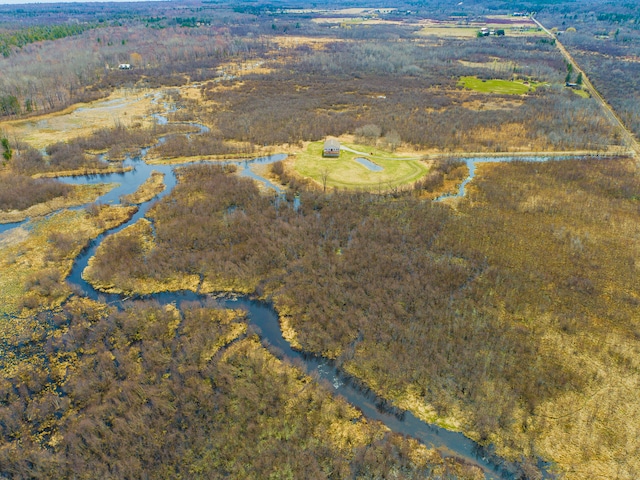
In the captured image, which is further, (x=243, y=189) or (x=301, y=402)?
(x=243, y=189)

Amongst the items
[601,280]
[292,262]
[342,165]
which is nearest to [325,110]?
[342,165]

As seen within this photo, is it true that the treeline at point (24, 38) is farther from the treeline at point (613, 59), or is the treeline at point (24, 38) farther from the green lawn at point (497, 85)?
the treeline at point (613, 59)

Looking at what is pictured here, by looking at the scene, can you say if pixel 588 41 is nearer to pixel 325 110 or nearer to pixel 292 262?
pixel 325 110

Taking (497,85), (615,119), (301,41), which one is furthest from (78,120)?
(301,41)

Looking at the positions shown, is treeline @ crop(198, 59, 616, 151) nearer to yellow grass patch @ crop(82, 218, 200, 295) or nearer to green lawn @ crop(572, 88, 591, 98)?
green lawn @ crop(572, 88, 591, 98)

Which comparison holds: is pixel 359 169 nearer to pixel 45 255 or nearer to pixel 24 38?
pixel 45 255

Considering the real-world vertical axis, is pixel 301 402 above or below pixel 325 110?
below
